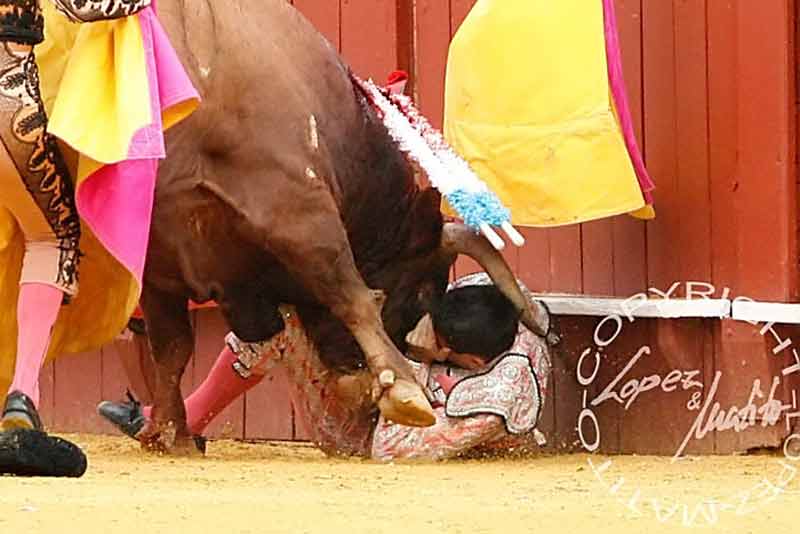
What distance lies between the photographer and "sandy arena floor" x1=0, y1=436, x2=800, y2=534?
14.9 feet

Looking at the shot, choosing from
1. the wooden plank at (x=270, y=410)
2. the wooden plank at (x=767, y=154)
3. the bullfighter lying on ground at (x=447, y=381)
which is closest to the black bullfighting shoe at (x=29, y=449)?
the bullfighter lying on ground at (x=447, y=381)

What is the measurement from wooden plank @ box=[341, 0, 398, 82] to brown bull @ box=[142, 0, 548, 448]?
69 centimetres

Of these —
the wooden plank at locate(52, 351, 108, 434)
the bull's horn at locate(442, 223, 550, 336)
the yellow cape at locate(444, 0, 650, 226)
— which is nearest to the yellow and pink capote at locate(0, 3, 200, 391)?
the yellow cape at locate(444, 0, 650, 226)

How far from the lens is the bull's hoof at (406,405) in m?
6.67

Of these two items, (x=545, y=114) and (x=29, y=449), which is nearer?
(x=29, y=449)

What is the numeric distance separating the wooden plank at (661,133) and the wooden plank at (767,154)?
30cm

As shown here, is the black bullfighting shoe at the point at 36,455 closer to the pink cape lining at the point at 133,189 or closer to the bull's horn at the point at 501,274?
the pink cape lining at the point at 133,189

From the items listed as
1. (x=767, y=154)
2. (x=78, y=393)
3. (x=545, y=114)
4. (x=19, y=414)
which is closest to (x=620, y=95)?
(x=545, y=114)

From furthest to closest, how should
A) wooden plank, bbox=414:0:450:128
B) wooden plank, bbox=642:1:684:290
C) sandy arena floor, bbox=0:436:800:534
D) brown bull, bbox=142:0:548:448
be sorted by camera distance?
wooden plank, bbox=414:0:450:128, wooden plank, bbox=642:1:684:290, brown bull, bbox=142:0:548:448, sandy arena floor, bbox=0:436:800:534

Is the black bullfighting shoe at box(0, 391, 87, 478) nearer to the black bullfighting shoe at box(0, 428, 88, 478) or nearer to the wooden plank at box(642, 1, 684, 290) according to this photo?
the black bullfighting shoe at box(0, 428, 88, 478)

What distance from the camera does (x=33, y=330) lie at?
583 centimetres

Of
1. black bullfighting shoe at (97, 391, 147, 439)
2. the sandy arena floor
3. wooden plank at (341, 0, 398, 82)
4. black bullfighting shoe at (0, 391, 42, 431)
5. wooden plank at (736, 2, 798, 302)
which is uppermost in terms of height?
wooden plank at (341, 0, 398, 82)

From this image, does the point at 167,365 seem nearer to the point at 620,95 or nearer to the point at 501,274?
the point at 501,274

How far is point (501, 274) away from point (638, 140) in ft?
2.11
